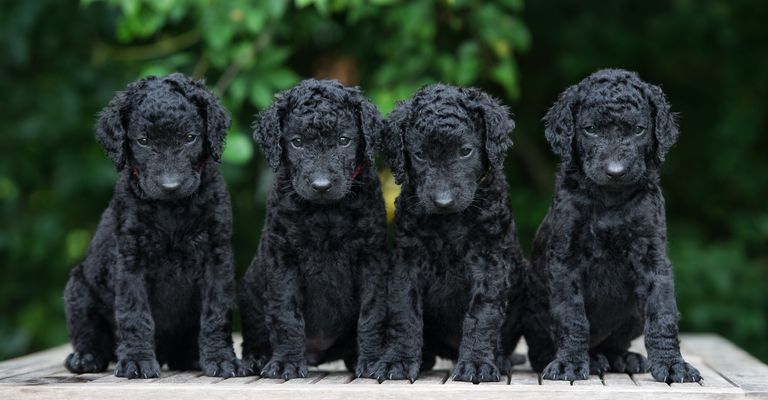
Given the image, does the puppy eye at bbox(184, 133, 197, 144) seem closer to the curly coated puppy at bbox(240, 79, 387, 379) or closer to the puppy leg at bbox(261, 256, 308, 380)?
the curly coated puppy at bbox(240, 79, 387, 379)

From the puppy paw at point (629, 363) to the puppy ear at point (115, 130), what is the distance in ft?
10.3

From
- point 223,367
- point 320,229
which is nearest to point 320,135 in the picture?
point 320,229

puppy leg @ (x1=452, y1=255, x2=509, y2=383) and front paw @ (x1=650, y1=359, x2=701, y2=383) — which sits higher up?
puppy leg @ (x1=452, y1=255, x2=509, y2=383)

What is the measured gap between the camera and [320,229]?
5820mm

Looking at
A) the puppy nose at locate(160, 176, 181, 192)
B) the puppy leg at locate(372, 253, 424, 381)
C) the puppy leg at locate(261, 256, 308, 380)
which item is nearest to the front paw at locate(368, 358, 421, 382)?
the puppy leg at locate(372, 253, 424, 381)

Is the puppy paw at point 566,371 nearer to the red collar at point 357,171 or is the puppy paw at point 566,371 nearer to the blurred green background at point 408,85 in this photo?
the red collar at point 357,171

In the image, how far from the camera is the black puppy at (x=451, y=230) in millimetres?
5523

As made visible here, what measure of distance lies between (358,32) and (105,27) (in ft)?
8.15

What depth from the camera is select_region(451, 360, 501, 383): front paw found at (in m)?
5.47

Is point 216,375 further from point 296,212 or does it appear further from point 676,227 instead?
point 676,227

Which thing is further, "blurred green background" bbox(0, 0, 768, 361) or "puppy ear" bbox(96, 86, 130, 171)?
"blurred green background" bbox(0, 0, 768, 361)

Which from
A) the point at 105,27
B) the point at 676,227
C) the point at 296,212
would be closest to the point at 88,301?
the point at 296,212

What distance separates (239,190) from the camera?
11.1 m

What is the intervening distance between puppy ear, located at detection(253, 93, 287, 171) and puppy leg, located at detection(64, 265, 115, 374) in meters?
1.50
